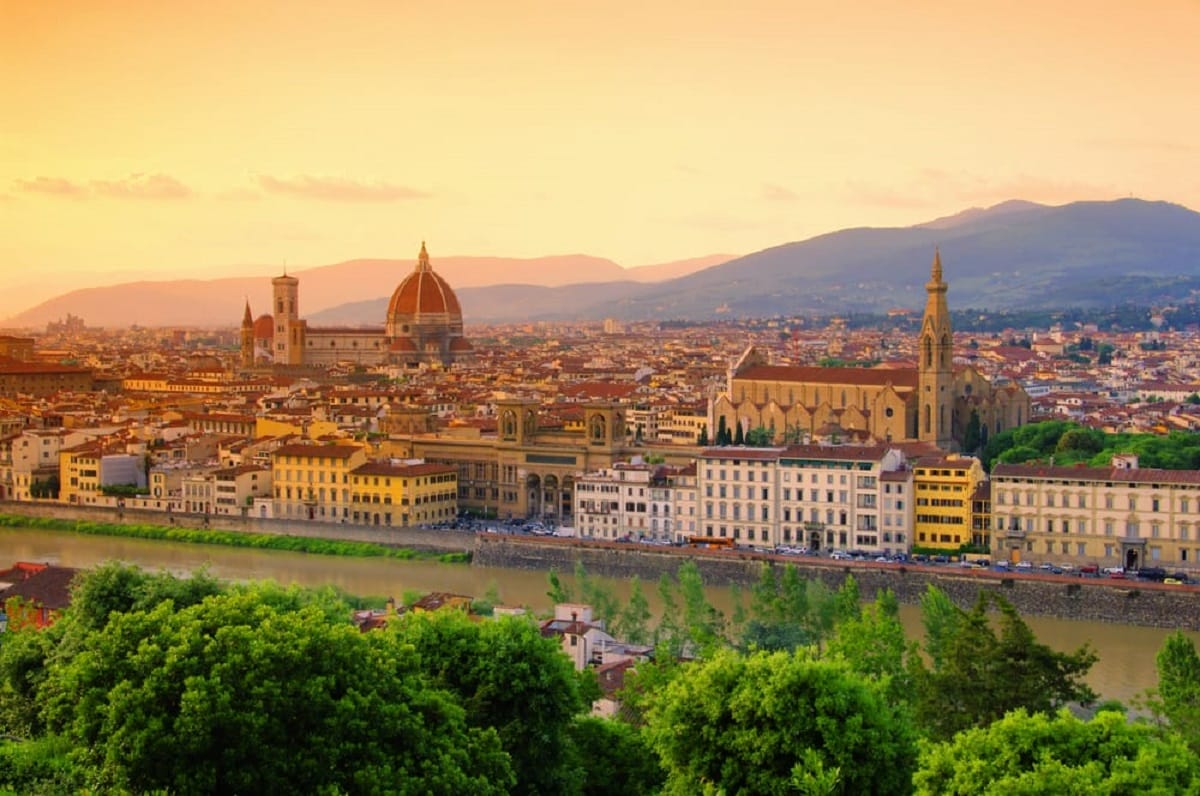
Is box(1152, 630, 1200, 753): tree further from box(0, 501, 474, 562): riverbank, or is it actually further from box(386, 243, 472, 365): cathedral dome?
box(386, 243, 472, 365): cathedral dome

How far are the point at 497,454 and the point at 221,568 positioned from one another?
18.2 feet

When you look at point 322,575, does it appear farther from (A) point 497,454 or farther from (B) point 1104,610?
(B) point 1104,610

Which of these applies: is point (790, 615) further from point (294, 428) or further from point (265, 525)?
point (294, 428)

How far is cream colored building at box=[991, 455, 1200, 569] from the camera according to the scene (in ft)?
70.1

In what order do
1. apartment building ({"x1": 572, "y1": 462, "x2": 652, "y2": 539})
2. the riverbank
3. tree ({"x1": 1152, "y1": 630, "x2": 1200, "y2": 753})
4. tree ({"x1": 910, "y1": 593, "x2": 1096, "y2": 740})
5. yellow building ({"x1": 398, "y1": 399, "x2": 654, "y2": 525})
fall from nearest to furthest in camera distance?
tree ({"x1": 1152, "y1": 630, "x2": 1200, "y2": 753}) → tree ({"x1": 910, "y1": 593, "x2": 1096, "y2": 740}) → apartment building ({"x1": 572, "y1": 462, "x2": 652, "y2": 539}) → the riverbank → yellow building ({"x1": 398, "y1": 399, "x2": 654, "y2": 525})

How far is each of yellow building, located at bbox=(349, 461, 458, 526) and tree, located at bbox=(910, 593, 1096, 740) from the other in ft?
46.9

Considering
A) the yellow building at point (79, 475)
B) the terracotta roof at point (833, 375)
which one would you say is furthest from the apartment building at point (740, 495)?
the yellow building at point (79, 475)

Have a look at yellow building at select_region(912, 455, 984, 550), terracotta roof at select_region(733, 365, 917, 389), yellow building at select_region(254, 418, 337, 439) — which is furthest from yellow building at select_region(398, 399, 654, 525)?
terracotta roof at select_region(733, 365, 917, 389)

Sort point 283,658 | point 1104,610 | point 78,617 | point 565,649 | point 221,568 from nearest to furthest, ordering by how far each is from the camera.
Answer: point 283,658, point 78,617, point 565,649, point 1104,610, point 221,568

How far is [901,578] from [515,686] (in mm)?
11692

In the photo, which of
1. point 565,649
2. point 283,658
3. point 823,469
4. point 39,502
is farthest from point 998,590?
point 39,502

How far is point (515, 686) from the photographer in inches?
417

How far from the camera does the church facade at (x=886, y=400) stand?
1220 inches

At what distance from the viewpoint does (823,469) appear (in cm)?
2345
